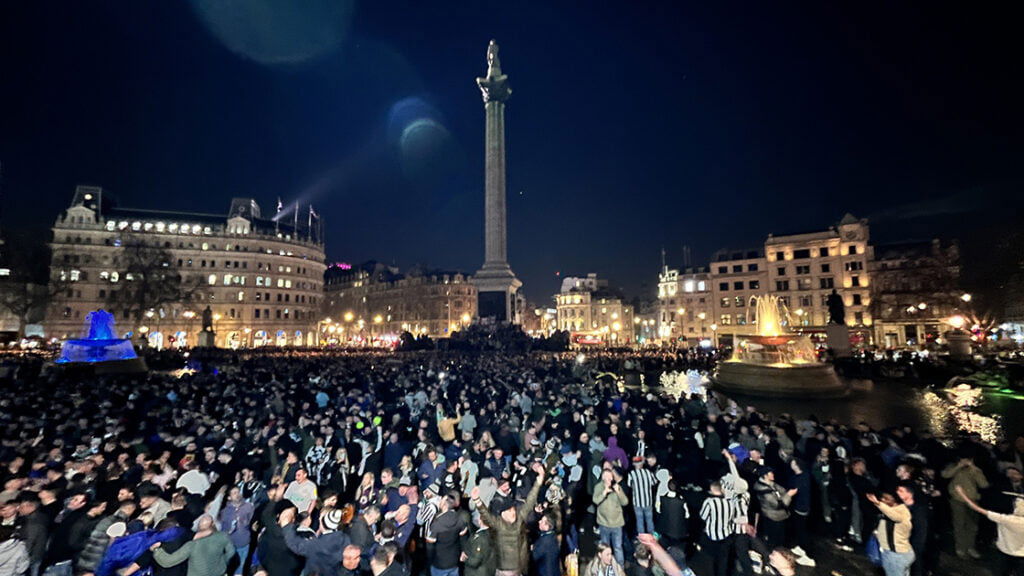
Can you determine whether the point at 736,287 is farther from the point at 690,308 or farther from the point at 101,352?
the point at 101,352

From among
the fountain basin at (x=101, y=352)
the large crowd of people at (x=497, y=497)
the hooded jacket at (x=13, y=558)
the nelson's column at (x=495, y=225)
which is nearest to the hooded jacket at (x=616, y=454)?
the large crowd of people at (x=497, y=497)

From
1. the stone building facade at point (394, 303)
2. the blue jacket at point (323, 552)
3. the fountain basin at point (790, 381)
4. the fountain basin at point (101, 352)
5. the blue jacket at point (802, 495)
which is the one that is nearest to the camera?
the blue jacket at point (323, 552)

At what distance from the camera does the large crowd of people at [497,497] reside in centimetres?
552

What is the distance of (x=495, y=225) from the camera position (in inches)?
2000

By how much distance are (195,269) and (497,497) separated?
3486 inches

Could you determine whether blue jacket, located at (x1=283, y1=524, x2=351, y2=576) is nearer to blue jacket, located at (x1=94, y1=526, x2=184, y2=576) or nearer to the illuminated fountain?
blue jacket, located at (x1=94, y1=526, x2=184, y2=576)

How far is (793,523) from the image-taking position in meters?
7.43

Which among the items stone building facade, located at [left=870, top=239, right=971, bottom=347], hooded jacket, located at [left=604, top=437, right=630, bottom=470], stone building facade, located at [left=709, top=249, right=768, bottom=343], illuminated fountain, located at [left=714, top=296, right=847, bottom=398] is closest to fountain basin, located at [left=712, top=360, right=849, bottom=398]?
illuminated fountain, located at [left=714, top=296, right=847, bottom=398]

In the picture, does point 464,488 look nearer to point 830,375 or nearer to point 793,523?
point 793,523

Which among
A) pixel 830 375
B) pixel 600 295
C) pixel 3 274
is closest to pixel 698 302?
pixel 600 295

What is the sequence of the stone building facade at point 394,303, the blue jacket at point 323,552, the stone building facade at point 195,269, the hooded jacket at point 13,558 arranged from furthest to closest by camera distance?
the stone building facade at point 394,303 < the stone building facade at point 195,269 < the blue jacket at point 323,552 < the hooded jacket at point 13,558

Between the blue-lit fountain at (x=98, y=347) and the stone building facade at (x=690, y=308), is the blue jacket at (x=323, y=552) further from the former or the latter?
the stone building facade at (x=690, y=308)

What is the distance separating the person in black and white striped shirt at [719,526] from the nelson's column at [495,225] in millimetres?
39383

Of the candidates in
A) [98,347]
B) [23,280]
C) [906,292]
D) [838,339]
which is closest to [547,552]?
[98,347]
